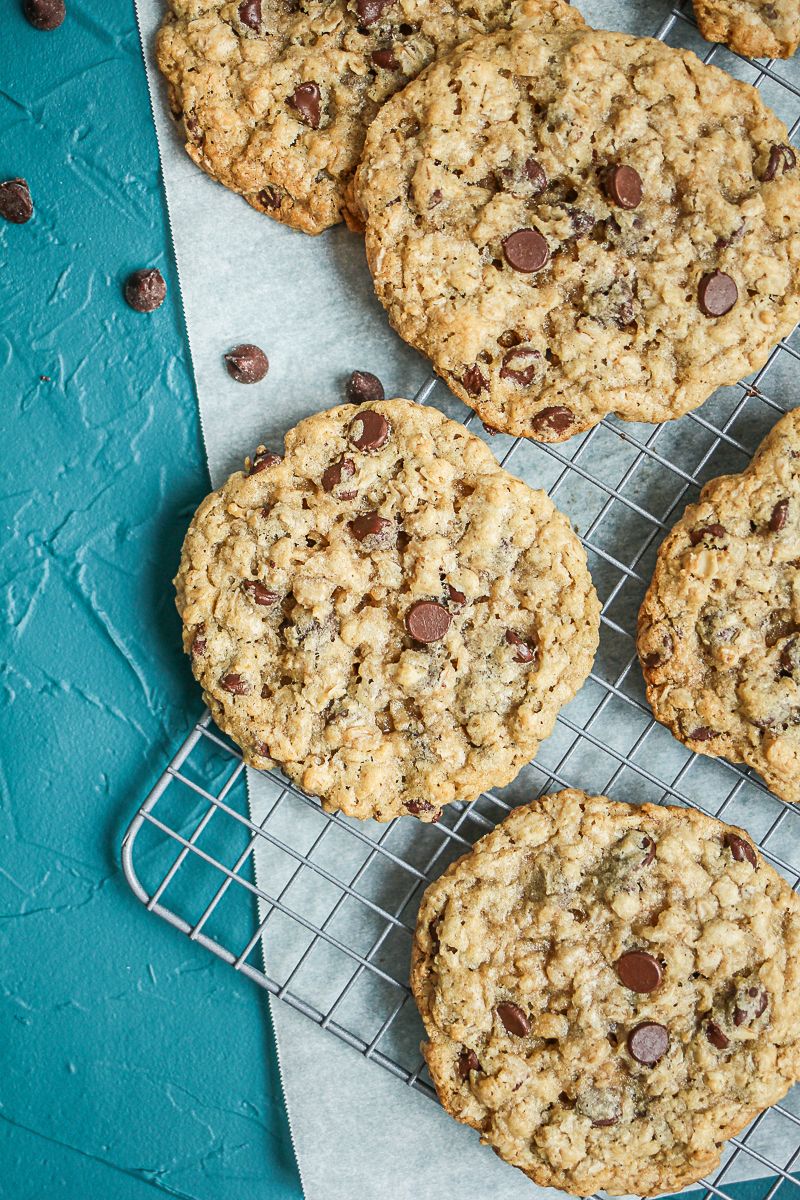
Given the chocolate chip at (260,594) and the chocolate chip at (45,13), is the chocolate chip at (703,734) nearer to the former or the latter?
the chocolate chip at (260,594)

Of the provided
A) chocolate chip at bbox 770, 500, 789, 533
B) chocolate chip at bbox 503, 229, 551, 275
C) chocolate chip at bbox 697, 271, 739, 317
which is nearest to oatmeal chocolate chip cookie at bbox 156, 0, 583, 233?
chocolate chip at bbox 503, 229, 551, 275

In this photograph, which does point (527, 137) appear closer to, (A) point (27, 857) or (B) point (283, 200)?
(B) point (283, 200)

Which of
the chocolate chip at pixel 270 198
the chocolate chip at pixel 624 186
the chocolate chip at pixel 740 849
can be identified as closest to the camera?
the chocolate chip at pixel 624 186

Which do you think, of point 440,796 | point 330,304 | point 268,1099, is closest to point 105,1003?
point 268,1099

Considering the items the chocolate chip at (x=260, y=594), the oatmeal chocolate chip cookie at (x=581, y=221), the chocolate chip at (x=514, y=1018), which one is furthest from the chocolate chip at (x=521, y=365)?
the chocolate chip at (x=514, y=1018)

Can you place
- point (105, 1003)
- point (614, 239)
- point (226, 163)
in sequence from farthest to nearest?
1. point (105, 1003)
2. point (226, 163)
3. point (614, 239)

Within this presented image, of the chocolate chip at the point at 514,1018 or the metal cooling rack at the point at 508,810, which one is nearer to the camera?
the chocolate chip at the point at 514,1018
